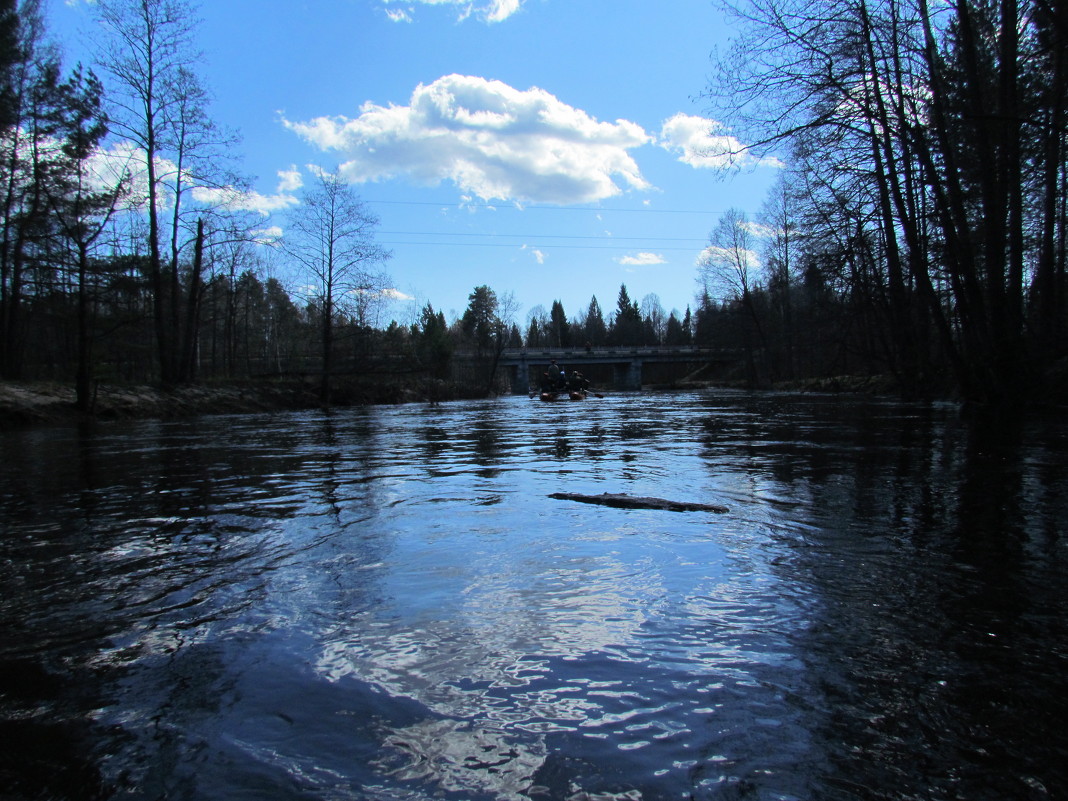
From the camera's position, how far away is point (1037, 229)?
18.1m

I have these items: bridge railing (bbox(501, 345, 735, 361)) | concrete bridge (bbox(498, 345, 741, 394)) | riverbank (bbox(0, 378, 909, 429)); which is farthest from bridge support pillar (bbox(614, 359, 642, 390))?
riverbank (bbox(0, 378, 909, 429))

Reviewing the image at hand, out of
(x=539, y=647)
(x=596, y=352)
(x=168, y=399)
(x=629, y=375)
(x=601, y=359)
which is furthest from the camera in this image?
(x=629, y=375)

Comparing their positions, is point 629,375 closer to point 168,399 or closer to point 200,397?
point 200,397

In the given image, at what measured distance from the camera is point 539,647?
2.34 m

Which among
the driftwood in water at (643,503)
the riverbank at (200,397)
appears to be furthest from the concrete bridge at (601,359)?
the driftwood in water at (643,503)

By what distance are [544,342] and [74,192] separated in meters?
123

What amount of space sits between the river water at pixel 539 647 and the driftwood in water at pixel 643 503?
18 cm

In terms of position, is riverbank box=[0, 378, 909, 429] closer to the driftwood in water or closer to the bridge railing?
the driftwood in water

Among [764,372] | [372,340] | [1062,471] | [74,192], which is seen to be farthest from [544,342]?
[1062,471]

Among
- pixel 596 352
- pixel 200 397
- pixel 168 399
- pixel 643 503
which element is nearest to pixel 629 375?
pixel 596 352

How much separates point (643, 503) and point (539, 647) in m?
2.68

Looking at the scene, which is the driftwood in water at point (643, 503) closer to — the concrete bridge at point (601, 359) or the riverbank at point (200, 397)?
the riverbank at point (200, 397)

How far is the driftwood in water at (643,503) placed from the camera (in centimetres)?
474

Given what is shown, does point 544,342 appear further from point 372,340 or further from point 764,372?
point 372,340
